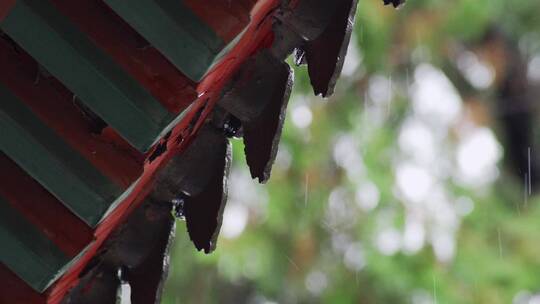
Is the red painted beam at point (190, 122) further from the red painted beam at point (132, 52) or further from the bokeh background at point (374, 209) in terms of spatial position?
the bokeh background at point (374, 209)

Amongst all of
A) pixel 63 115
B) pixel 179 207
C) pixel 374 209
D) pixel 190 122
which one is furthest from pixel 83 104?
pixel 374 209

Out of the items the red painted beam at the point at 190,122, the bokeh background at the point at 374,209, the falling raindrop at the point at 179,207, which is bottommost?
the bokeh background at the point at 374,209

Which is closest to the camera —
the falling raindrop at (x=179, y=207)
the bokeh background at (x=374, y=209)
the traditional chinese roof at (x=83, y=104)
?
the traditional chinese roof at (x=83, y=104)

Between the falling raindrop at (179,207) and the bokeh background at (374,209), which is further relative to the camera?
the bokeh background at (374,209)

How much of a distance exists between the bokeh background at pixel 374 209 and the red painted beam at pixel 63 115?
3987 mm

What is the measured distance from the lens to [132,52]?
1157mm

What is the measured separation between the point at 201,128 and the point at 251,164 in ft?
0.28

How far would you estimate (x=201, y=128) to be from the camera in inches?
54.4

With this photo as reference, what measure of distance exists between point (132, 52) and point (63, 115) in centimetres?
11

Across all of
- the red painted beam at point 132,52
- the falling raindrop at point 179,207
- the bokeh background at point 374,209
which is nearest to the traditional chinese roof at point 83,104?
the red painted beam at point 132,52

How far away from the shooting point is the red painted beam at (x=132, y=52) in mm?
1150

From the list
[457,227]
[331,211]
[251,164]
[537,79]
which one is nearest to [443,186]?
[457,227]

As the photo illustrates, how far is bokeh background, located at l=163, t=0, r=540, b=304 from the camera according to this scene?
17.3 ft

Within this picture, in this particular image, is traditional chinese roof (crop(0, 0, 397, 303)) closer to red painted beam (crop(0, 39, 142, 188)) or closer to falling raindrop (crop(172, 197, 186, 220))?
red painted beam (crop(0, 39, 142, 188))
